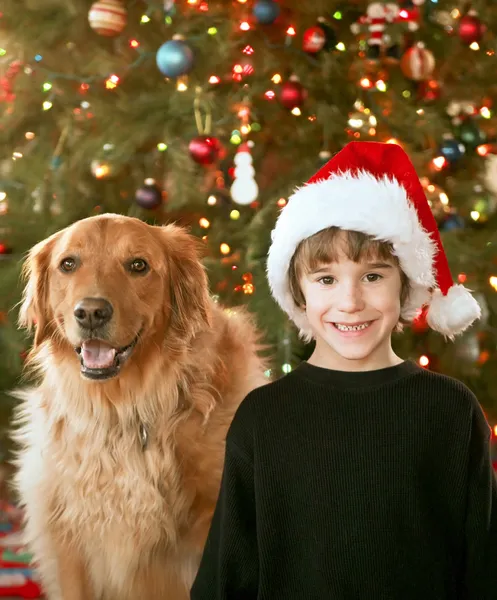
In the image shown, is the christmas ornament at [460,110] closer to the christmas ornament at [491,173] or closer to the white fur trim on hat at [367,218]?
the christmas ornament at [491,173]

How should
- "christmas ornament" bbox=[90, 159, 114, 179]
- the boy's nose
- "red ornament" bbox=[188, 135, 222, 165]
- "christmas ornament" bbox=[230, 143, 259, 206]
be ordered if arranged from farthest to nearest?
"christmas ornament" bbox=[90, 159, 114, 179] → "christmas ornament" bbox=[230, 143, 259, 206] → "red ornament" bbox=[188, 135, 222, 165] → the boy's nose

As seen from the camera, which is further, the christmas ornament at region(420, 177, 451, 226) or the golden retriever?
the christmas ornament at region(420, 177, 451, 226)

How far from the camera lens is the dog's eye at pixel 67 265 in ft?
5.86

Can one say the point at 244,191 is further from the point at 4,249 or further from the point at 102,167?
the point at 4,249

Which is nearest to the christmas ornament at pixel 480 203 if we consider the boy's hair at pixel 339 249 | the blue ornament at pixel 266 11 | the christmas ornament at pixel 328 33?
the christmas ornament at pixel 328 33

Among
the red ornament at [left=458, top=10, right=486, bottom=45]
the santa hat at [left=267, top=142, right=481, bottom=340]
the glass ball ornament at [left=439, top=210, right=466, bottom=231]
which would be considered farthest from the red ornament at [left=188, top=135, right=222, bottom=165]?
the red ornament at [left=458, top=10, right=486, bottom=45]

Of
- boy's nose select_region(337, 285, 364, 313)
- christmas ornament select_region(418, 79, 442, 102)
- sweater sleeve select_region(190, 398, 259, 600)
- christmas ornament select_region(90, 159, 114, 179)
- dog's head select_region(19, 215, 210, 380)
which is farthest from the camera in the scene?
christmas ornament select_region(418, 79, 442, 102)

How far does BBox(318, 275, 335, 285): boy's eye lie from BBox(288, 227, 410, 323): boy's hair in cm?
3

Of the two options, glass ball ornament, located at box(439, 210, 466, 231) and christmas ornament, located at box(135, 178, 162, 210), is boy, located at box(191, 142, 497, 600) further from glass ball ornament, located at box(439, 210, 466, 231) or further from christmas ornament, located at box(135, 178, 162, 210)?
glass ball ornament, located at box(439, 210, 466, 231)

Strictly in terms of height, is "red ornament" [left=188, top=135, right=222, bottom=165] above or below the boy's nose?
above

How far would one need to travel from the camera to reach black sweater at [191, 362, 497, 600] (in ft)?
4.77

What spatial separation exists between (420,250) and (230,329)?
0.68 metres

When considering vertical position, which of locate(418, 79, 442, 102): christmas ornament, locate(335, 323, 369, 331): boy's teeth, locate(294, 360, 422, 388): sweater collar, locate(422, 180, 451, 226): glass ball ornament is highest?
locate(418, 79, 442, 102): christmas ornament

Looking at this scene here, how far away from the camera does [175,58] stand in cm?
272
